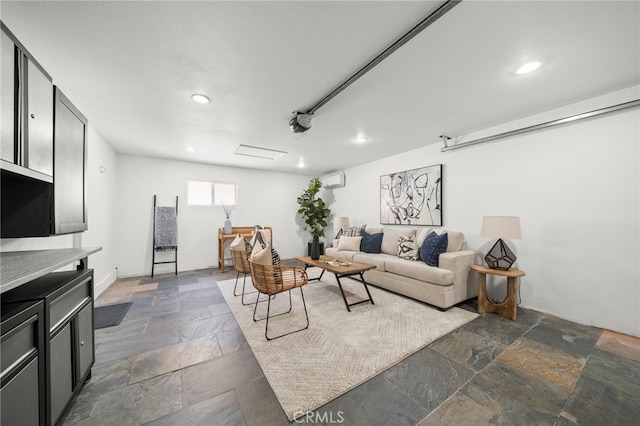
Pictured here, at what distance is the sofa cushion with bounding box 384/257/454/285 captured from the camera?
293cm

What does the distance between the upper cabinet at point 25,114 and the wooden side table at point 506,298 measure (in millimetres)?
4035

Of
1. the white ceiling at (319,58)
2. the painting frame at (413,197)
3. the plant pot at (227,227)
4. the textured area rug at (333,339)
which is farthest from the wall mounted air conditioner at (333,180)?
the textured area rug at (333,339)

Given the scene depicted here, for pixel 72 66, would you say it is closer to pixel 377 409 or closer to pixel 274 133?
pixel 274 133

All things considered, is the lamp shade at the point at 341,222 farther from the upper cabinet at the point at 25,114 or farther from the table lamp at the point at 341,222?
the upper cabinet at the point at 25,114

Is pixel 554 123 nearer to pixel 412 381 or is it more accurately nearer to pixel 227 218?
pixel 412 381

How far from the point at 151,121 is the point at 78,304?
7.86 feet

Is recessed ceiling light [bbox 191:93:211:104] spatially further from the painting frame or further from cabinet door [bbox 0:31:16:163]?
the painting frame

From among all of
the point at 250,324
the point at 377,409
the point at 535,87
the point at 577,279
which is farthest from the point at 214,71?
the point at 577,279

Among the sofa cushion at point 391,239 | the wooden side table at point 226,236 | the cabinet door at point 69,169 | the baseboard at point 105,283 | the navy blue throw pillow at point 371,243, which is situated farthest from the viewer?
the wooden side table at point 226,236

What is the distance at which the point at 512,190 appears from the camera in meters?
3.12

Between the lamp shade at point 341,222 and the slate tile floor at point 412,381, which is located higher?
the lamp shade at point 341,222

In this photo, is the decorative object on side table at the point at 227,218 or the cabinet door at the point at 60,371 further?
the decorative object on side table at the point at 227,218

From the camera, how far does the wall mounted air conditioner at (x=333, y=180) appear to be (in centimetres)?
607

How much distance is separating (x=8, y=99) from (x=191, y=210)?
4.31 m
